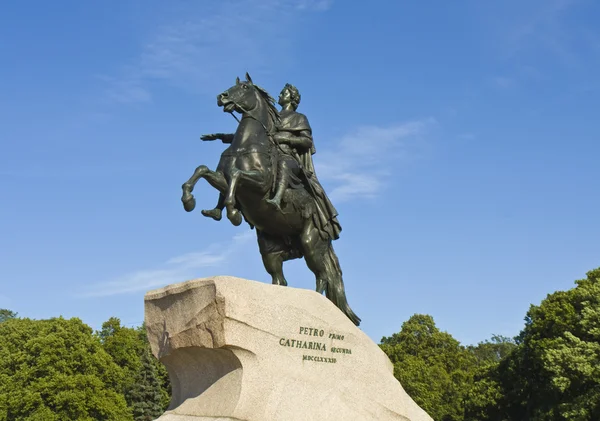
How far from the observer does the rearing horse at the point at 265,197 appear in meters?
10.4

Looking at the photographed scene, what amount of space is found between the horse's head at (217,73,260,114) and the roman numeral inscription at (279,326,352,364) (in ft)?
12.3

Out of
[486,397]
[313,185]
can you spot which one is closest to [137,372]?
[486,397]

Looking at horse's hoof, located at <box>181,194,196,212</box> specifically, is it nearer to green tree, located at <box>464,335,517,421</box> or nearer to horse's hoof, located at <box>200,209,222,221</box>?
horse's hoof, located at <box>200,209,222,221</box>

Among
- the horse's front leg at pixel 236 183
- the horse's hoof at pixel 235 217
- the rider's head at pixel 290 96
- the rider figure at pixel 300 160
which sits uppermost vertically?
the rider's head at pixel 290 96

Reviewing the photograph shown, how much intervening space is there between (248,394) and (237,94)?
4860 millimetres

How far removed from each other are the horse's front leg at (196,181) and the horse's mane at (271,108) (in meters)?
1.65

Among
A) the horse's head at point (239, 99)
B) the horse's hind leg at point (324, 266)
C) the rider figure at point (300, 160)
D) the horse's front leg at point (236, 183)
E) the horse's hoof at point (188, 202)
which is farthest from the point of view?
the horse's hind leg at point (324, 266)

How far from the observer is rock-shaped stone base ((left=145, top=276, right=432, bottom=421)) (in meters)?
8.48

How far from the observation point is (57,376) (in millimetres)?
35875

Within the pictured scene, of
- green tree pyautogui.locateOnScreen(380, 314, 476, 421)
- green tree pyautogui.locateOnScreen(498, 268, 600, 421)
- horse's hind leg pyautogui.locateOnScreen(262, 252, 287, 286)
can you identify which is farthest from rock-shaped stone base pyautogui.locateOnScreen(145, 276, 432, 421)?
green tree pyautogui.locateOnScreen(380, 314, 476, 421)

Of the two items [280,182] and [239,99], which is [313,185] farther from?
[239,99]

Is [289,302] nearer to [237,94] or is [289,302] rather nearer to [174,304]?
[174,304]

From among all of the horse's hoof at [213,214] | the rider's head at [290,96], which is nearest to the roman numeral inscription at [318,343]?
the horse's hoof at [213,214]

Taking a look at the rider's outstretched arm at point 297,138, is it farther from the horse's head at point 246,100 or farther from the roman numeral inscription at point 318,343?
the roman numeral inscription at point 318,343
